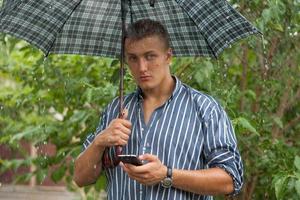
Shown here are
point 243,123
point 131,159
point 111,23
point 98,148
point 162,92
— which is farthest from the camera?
point 243,123

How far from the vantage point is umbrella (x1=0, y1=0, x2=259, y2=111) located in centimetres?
279

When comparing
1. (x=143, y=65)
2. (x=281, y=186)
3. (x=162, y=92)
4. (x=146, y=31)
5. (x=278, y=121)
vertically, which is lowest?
(x=281, y=186)

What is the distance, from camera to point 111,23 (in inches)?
121

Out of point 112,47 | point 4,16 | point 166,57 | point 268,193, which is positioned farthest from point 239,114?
point 4,16

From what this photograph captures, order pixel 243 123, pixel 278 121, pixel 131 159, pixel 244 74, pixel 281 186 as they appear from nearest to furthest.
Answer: pixel 131 159, pixel 281 186, pixel 243 123, pixel 278 121, pixel 244 74

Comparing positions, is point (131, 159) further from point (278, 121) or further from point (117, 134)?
point (278, 121)

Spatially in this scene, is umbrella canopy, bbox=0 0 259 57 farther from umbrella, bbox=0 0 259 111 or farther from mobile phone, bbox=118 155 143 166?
mobile phone, bbox=118 155 143 166

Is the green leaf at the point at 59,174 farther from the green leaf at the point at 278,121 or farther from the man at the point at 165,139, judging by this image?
the man at the point at 165,139

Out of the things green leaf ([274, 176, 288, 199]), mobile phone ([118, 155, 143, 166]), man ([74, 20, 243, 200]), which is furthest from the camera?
green leaf ([274, 176, 288, 199])

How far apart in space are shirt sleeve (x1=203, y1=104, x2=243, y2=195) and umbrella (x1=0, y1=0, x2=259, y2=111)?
1.33 feet

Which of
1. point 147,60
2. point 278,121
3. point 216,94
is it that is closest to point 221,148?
point 147,60

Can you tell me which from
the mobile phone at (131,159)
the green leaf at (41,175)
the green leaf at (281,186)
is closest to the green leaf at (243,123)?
the green leaf at (281,186)

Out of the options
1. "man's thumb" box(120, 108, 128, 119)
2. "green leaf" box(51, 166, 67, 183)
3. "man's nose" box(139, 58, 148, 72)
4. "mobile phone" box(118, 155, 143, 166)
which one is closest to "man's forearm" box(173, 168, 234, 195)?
"mobile phone" box(118, 155, 143, 166)

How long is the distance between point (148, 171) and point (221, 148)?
322 mm
